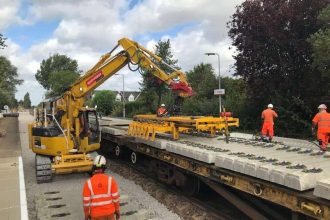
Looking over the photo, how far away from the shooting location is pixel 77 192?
11391mm

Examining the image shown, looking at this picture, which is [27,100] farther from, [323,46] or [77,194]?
[77,194]

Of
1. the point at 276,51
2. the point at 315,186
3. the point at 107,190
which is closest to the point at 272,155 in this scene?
the point at 315,186

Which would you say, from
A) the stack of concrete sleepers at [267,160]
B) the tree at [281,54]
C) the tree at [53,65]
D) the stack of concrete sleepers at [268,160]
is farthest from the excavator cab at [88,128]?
the tree at [53,65]

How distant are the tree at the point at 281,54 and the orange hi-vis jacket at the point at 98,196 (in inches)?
697

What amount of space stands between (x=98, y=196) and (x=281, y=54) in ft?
63.7

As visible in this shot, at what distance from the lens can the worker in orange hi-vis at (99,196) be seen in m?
6.18

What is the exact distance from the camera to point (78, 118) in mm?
14297

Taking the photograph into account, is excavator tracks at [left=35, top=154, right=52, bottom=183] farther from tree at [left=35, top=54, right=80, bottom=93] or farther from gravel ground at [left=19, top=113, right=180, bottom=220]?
tree at [left=35, top=54, right=80, bottom=93]

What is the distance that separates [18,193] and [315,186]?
7.75m

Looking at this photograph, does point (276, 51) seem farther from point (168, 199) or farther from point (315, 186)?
point (315, 186)

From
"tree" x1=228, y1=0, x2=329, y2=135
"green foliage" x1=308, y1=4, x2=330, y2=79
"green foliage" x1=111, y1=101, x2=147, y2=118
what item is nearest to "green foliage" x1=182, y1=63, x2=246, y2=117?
"tree" x1=228, y1=0, x2=329, y2=135

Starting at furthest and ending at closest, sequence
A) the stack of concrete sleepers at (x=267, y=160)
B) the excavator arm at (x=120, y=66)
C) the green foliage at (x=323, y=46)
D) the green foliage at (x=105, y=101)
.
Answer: the green foliage at (x=105, y=101)
the green foliage at (x=323, y=46)
the excavator arm at (x=120, y=66)
the stack of concrete sleepers at (x=267, y=160)

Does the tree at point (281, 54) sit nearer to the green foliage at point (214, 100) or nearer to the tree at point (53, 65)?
the green foliage at point (214, 100)

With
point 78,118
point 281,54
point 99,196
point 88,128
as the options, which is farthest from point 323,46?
point 99,196
